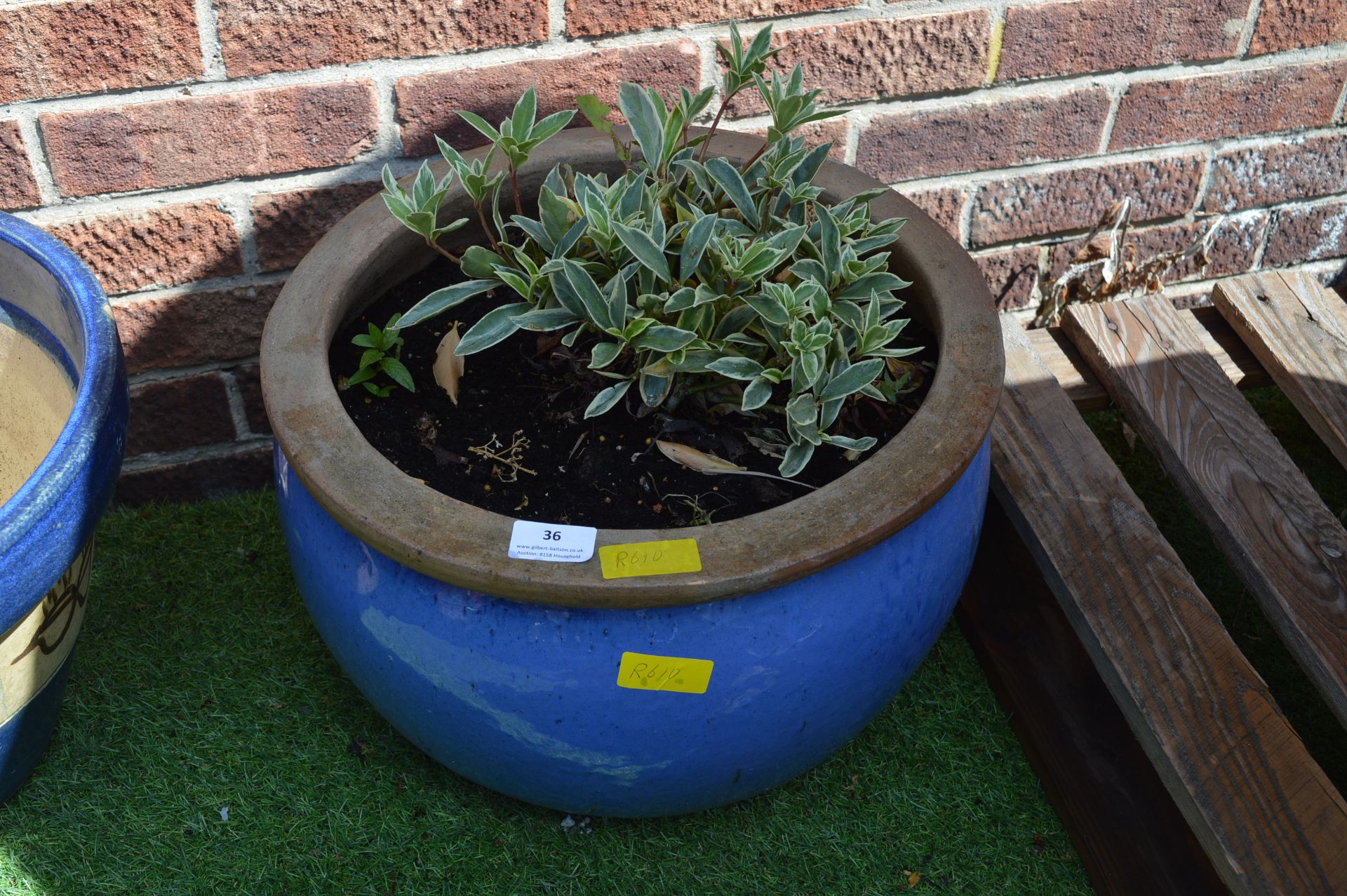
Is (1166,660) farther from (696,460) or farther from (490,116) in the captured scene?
(490,116)

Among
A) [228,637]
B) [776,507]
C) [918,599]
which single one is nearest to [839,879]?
[918,599]

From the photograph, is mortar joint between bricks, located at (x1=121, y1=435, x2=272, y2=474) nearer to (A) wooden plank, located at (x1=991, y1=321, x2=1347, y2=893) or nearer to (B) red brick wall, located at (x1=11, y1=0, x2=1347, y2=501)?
(B) red brick wall, located at (x1=11, y1=0, x2=1347, y2=501)

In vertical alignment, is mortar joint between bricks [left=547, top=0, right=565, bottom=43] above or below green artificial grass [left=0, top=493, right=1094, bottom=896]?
above

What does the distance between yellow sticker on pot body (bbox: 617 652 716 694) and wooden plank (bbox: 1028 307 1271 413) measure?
898 millimetres

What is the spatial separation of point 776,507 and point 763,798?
1.66 ft

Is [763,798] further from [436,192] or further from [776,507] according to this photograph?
[436,192]

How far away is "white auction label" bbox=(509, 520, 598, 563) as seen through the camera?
105cm

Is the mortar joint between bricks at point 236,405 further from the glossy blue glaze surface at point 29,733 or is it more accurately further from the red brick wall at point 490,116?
the glossy blue glaze surface at point 29,733

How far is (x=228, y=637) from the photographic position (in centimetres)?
161

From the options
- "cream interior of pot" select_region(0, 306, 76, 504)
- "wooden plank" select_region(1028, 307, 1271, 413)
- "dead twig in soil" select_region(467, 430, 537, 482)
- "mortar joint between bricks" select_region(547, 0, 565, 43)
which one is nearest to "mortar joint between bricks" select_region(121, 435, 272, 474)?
"cream interior of pot" select_region(0, 306, 76, 504)

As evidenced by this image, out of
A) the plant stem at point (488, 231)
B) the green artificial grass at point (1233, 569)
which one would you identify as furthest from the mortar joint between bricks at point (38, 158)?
the green artificial grass at point (1233, 569)

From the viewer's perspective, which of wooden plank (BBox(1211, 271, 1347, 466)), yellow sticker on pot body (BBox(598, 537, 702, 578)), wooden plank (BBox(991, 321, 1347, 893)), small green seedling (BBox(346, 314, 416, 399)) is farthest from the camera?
wooden plank (BBox(1211, 271, 1347, 466))

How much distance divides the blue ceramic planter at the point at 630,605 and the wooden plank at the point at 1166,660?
229 mm

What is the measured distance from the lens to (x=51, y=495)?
1083 millimetres
